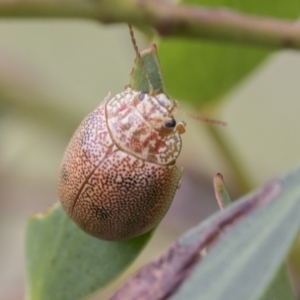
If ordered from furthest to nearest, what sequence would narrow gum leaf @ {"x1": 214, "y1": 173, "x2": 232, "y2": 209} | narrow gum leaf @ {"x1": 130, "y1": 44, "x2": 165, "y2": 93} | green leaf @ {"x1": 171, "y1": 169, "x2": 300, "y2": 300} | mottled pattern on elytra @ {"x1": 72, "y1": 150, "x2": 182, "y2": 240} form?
mottled pattern on elytra @ {"x1": 72, "y1": 150, "x2": 182, "y2": 240}, narrow gum leaf @ {"x1": 130, "y1": 44, "x2": 165, "y2": 93}, narrow gum leaf @ {"x1": 214, "y1": 173, "x2": 232, "y2": 209}, green leaf @ {"x1": 171, "y1": 169, "x2": 300, "y2": 300}

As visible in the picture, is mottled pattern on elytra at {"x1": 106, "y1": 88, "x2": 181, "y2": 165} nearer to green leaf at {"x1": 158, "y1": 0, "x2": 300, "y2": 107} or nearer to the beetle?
the beetle

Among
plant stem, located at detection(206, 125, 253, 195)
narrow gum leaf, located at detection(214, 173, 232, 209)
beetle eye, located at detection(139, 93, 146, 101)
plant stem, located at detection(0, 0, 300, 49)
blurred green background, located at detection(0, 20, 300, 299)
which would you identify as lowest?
blurred green background, located at detection(0, 20, 300, 299)

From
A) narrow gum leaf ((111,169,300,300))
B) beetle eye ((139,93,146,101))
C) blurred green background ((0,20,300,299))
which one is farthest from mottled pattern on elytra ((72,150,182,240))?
blurred green background ((0,20,300,299))

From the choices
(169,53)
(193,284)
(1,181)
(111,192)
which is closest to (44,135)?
(1,181)

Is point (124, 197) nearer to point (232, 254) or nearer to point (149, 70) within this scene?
point (149, 70)

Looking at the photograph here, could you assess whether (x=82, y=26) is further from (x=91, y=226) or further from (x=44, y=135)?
(x=91, y=226)

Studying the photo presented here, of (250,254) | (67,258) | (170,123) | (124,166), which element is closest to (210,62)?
(170,123)

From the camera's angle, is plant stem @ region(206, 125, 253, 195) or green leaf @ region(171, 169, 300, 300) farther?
plant stem @ region(206, 125, 253, 195)

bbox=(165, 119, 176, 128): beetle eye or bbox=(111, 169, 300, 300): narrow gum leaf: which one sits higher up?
bbox=(111, 169, 300, 300): narrow gum leaf

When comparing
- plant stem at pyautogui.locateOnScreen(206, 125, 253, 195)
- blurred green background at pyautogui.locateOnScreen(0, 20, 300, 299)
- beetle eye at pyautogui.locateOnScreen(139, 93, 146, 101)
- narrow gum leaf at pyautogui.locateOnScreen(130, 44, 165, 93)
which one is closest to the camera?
narrow gum leaf at pyautogui.locateOnScreen(130, 44, 165, 93)
